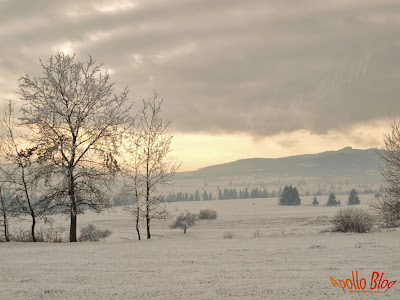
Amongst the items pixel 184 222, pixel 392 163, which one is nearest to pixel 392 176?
pixel 392 163

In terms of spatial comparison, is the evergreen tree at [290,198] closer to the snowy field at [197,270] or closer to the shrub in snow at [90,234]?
the shrub in snow at [90,234]

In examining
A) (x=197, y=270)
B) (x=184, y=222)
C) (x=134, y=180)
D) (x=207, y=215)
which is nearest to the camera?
(x=197, y=270)

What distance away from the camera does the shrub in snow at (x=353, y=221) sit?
2408 cm

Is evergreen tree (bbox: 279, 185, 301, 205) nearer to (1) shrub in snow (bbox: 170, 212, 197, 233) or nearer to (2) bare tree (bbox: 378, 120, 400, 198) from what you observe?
(1) shrub in snow (bbox: 170, 212, 197, 233)

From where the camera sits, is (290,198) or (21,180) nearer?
(21,180)

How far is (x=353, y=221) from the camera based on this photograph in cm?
2420

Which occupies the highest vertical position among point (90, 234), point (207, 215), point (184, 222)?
point (90, 234)

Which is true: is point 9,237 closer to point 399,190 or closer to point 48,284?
point 48,284

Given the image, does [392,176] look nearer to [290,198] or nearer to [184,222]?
[184,222]

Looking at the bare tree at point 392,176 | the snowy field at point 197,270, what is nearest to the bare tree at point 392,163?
the bare tree at point 392,176

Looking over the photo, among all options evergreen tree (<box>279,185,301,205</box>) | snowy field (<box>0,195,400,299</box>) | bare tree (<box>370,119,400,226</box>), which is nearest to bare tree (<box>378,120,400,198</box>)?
bare tree (<box>370,119,400,226</box>)

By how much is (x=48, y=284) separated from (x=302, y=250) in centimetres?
920

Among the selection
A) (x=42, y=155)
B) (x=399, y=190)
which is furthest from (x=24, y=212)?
(x=399, y=190)

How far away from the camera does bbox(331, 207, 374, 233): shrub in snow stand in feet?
79.0
